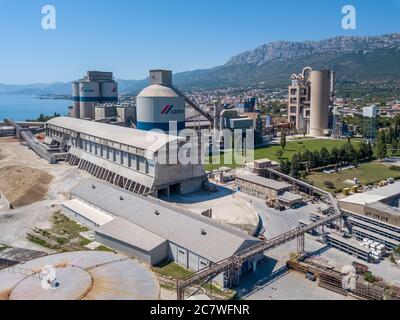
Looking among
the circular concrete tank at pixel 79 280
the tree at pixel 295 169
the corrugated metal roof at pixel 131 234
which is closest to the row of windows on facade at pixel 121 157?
the corrugated metal roof at pixel 131 234

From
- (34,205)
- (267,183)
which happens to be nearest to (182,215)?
(267,183)

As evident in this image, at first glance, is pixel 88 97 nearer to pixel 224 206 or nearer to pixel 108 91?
pixel 108 91

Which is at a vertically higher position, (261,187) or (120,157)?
(120,157)

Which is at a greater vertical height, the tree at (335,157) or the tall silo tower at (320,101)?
the tall silo tower at (320,101)

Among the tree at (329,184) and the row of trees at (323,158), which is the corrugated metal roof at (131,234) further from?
the tree at (329,184)

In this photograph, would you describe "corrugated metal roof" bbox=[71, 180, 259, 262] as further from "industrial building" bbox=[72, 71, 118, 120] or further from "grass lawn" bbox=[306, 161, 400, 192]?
"industrial building" bbox=[72, 71, 118, 120]
